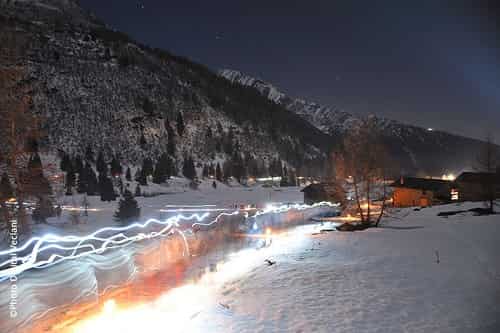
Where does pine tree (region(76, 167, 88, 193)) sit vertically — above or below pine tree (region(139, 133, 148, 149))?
below

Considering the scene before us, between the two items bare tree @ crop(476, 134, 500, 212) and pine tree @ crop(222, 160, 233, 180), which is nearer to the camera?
bare tree @ crop(476, 134, 500, 212)

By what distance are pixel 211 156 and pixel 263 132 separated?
42.2m

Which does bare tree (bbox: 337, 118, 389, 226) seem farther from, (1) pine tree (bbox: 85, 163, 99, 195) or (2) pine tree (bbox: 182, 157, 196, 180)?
(2) pine tree (bbox: 182, 157, 196, 180)

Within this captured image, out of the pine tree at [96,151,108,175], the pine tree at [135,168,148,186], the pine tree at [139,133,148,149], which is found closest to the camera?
the pine tree at [135,168,148,186]

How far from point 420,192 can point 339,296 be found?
48.7 metres

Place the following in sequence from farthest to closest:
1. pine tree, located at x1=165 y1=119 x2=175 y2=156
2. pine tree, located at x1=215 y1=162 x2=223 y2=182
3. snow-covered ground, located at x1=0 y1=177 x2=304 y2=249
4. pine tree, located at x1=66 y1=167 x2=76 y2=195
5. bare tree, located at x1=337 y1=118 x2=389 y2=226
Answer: pine tree, located at x1=165 y1=119 x2=175 y2=156 → pine tree, located at x1=215 y1=162 x2=223 y2=182 → pine tree, located at x1=66 y1=167 x2=76 y2=195 → snow-covered ground, located at x1=0 y1=177 x2=304 y2=249 → bare tree, located at x1=337 y1=118 x2=389 y2=226

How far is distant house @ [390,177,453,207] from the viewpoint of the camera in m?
52.1

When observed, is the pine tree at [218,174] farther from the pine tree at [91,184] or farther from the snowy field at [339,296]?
the snowy field at [339,296]

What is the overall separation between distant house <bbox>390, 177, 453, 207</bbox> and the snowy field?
38979mm

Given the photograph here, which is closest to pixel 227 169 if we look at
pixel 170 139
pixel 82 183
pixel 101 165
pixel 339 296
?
pixel 170 139

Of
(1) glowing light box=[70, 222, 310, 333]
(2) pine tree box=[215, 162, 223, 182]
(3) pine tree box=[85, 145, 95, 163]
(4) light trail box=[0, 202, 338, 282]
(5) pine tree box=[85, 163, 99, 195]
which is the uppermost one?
(3) pine tree box=[85, 145, 95, 163]

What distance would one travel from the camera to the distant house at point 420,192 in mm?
52094

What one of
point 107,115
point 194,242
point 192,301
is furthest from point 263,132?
point 192,301

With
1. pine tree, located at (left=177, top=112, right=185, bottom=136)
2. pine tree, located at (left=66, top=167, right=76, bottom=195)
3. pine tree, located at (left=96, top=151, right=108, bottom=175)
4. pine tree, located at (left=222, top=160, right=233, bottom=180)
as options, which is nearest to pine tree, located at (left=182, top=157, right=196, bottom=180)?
pine tree, located at (left=222, top=160, right=233, bottom=180)
